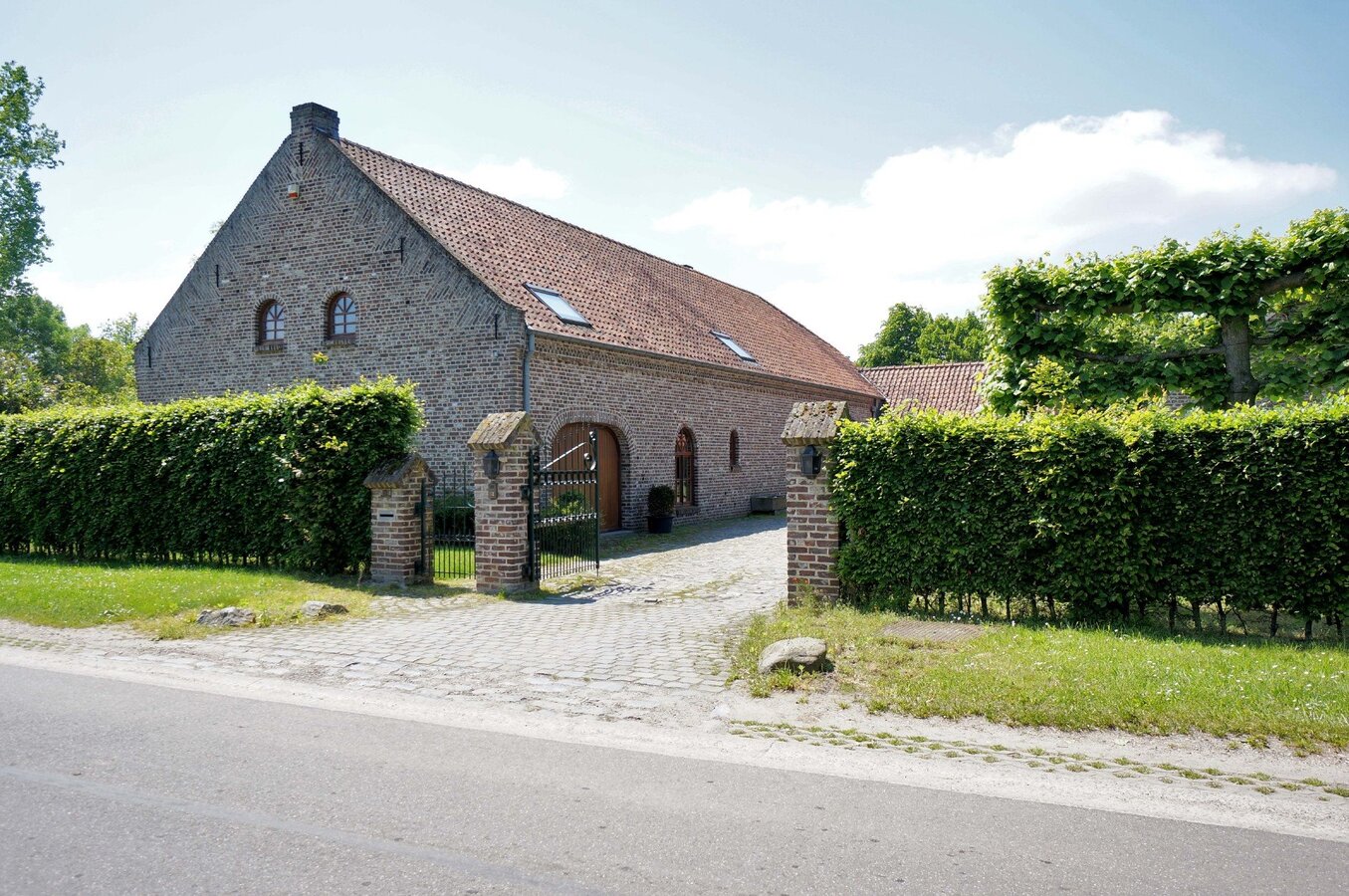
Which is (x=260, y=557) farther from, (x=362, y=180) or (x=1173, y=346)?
(x=1173, y=346)

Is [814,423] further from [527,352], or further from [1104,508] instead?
[527,352]

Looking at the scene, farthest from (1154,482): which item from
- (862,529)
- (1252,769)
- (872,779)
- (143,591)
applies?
(143,591)

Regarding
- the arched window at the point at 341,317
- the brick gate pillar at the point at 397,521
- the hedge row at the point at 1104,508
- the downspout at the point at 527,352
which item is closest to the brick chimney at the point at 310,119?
the arched window at the point at 341,317

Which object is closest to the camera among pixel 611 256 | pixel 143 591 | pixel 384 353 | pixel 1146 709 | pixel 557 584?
pixel 1146 709

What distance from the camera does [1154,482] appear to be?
25.6ft

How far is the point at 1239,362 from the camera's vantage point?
11227 millimetres

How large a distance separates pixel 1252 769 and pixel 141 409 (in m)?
14.6

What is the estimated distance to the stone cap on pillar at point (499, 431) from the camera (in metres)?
10.5

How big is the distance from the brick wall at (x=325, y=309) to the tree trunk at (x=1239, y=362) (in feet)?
36.1

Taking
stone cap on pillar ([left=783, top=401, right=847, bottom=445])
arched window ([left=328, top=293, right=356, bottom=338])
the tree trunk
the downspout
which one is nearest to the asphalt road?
stone cap on pillar ([left=783, top=401, right=847, bottom=445])

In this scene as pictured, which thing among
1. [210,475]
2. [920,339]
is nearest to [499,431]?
[210,475]

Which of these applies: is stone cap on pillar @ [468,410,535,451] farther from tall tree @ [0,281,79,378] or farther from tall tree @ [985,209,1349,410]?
tall tree @ [0,281,79,378]

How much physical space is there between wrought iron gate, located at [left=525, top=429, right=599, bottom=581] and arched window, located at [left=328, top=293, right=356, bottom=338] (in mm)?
6590

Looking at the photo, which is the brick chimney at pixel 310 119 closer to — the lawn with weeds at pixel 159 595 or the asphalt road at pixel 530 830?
the lawn with weeds at pixel 159 595
